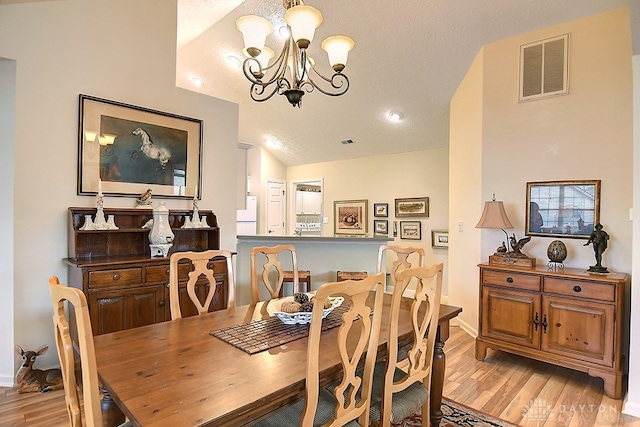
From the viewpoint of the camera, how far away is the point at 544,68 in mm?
3361

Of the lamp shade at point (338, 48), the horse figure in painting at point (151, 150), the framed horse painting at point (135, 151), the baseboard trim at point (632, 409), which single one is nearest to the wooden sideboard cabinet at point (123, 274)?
the framed horse painting at point (135, 151)

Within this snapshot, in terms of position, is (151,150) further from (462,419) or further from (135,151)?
(462,419)

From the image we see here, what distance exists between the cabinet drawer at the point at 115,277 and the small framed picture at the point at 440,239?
4.43 metres

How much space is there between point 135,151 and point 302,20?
2.11 meters

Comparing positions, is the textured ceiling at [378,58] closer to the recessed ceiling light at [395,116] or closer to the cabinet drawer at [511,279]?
the recessed ceiling light at [395,116]

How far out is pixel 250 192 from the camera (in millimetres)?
7648

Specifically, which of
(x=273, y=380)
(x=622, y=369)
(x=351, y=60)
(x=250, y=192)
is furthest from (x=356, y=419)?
(x=250, y=192)

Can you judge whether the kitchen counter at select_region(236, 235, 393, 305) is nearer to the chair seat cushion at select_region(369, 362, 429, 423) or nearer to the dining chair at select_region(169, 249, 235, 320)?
the dining chair at select_region(169, 249, 235, 320)

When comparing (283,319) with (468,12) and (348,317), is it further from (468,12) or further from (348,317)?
(468,12)

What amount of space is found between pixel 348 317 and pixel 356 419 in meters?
0.56

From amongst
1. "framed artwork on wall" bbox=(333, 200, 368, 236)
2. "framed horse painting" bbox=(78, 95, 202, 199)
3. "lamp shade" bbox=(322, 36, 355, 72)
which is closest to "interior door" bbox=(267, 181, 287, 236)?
"framed artwork on wall" bbox=(333, 200, 368, 236)

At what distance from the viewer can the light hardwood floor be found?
230 centimetres

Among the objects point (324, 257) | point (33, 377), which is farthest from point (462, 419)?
point (33, 377)

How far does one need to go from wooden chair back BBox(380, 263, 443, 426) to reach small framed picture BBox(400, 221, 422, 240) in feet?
13.8
